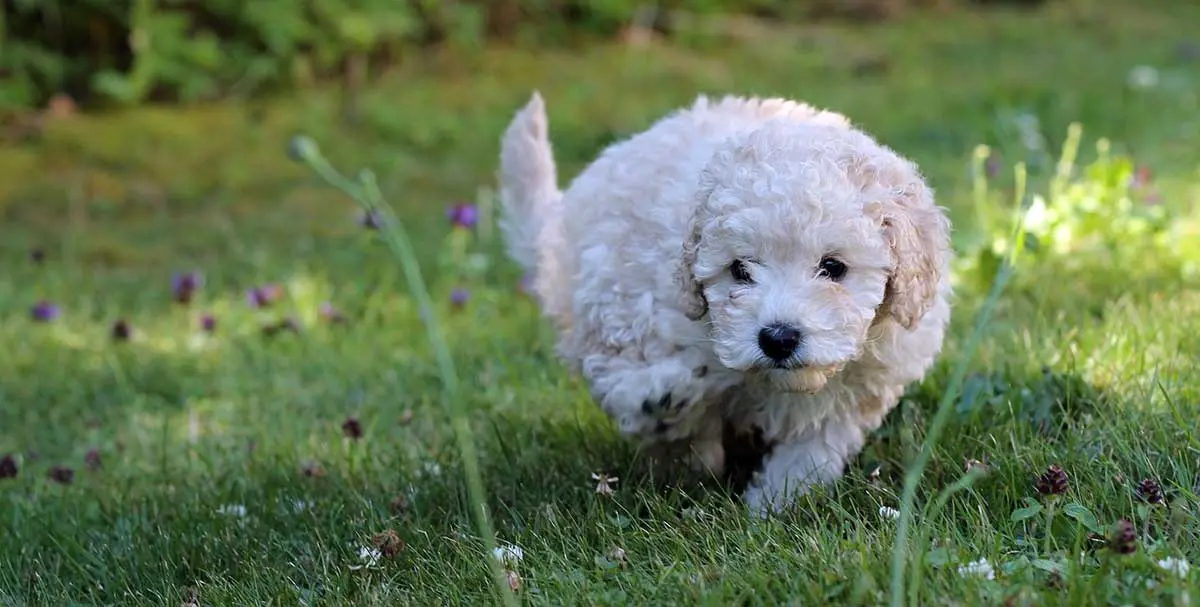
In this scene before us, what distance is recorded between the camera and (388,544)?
3.08 m

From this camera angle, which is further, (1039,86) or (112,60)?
(1039,86)

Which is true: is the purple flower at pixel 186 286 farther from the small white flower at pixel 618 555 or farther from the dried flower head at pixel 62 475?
the small white flower at pixel 618 555

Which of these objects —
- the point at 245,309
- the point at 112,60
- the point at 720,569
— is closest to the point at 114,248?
the point at 245,309

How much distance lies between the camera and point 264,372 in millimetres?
5141

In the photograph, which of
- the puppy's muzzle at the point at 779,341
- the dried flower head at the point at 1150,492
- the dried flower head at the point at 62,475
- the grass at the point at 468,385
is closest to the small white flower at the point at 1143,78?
the grass at the point at 468,385

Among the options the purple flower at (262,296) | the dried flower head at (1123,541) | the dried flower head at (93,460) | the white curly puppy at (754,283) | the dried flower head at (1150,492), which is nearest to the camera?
the dried flower head at (1123,541)

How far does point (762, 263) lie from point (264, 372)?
2708 millimetres

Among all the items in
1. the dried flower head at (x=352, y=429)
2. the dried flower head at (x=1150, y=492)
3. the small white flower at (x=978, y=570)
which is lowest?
the dried flower head at (x=352, y=429)

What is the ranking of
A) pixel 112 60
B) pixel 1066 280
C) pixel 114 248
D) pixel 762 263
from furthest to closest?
pixel 112 60 < pixel 114 248 < pixel 1066 280 < pixel 762 263

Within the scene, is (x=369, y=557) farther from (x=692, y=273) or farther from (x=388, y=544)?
(x=692, y=273)

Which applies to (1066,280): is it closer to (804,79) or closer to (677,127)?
(677,127)

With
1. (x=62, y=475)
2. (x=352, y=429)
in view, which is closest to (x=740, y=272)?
(x=352, y=429)

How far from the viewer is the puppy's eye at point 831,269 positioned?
2.97 m

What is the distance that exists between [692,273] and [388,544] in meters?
0.92
